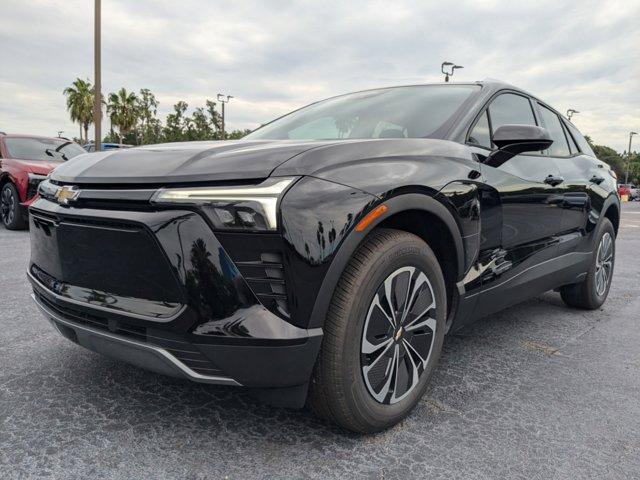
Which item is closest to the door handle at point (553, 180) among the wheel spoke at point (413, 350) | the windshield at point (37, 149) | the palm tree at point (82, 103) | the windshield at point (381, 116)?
the windshield at point (381, 116)

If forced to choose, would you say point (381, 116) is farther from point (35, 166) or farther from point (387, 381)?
point (35, 166)

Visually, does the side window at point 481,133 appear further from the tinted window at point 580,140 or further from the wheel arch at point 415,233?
the tinted window at point 580,140

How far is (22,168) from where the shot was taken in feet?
24.4

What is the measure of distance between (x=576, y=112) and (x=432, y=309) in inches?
1601

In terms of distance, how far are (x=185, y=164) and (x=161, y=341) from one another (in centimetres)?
59

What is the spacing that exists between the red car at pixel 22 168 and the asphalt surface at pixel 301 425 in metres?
4.99

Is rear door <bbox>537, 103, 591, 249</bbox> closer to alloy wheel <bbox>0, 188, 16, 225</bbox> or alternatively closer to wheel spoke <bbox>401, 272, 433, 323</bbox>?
wheel spoke <bbox>401, 272, 433, 323</bbox>

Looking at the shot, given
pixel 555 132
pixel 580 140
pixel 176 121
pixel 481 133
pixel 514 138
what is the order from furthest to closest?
pixel 176 121
pixel 580 140
pixel 555 132
pixel 481 133
pixel 514 138

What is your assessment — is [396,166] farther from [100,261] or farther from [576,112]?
[576,112]

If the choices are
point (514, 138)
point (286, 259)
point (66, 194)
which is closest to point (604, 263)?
point (514, 138)

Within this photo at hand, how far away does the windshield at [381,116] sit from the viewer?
263 centimetres

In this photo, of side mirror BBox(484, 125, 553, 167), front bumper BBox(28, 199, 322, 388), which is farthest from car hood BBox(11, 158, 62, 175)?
side mirror BBox(484, 125, 553, 167)

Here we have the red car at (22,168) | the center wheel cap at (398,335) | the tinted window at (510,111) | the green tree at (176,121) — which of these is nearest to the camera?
the center wheel cap at (398,335)

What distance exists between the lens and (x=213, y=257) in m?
1.63
